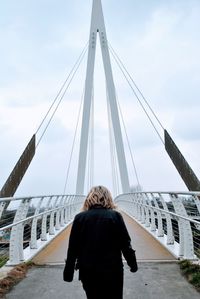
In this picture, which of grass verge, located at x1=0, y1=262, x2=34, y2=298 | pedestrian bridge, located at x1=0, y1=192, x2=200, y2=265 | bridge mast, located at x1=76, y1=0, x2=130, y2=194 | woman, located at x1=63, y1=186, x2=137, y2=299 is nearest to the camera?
woman, located at x1=63, y1=186, x2=137, y2=299

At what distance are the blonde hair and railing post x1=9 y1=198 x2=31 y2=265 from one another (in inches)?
130

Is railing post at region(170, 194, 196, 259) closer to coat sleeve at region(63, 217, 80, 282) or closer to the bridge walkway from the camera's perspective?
the bridge walkway

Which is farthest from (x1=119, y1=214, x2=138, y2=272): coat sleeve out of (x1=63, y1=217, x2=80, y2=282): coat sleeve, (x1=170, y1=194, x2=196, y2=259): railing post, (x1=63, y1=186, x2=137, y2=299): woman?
(x1=170, y1=194, x2=196, y2=259): railing post

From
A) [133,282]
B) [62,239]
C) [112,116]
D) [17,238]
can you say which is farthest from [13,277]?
[112,116]

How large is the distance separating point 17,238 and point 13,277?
3.18 ft

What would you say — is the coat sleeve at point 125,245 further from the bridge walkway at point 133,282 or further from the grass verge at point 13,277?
the grass verge at point 13,277

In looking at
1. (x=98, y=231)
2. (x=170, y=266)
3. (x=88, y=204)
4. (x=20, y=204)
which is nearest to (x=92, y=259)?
(x=98, y=231)

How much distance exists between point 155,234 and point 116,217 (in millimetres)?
6927

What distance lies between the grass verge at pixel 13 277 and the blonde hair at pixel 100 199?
2148 millimetres

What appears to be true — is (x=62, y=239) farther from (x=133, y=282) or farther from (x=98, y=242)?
(x=98, y=242)

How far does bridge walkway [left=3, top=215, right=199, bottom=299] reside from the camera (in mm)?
4215

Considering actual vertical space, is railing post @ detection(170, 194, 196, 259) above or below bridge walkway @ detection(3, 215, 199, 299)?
above

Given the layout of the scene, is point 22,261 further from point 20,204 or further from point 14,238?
point 20,204

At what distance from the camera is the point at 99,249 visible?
2602 mm
